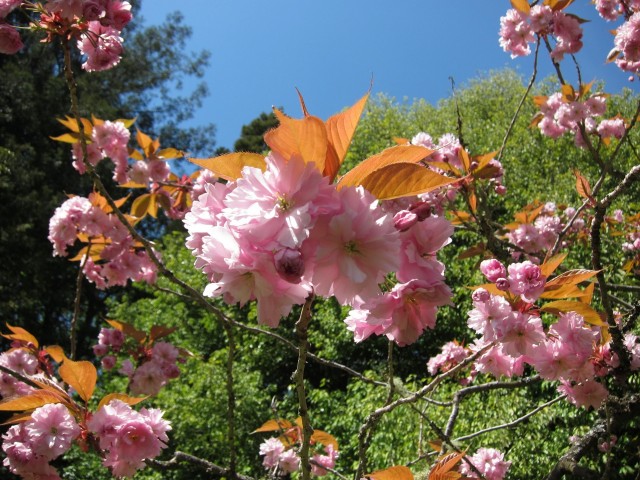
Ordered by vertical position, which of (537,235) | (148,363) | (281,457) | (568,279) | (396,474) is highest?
(537,235)

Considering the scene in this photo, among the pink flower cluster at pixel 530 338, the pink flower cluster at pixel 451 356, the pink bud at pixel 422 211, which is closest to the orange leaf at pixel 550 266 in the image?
the pink flower cluster at pixel 530 338

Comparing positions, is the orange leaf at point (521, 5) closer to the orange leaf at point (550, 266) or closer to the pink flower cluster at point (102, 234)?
the orange leaf at point (550, 266)

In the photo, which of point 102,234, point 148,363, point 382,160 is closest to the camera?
point 382,160

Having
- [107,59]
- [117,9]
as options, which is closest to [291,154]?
[117,9]

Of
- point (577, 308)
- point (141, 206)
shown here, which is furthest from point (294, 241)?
point (141, 206)

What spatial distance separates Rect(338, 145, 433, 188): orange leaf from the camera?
0.69 metres

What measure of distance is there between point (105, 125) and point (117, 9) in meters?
1.25

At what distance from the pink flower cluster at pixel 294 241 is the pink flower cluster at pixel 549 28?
90.9 inches

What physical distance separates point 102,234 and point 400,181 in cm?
198

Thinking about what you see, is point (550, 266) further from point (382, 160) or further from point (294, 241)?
point (294, 241)

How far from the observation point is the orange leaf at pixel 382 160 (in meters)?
0.69

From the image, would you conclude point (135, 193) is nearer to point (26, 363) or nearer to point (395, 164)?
point (26, 363)

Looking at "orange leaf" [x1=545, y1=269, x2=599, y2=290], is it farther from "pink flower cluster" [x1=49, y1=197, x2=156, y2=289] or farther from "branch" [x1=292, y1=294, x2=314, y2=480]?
"pink flower cluster" [x1=49, y1=197, x2=156, y2=289]

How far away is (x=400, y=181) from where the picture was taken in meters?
0.68
